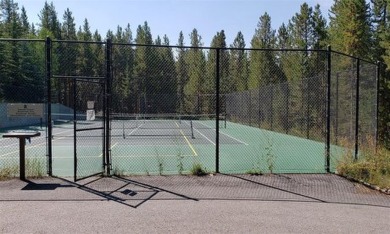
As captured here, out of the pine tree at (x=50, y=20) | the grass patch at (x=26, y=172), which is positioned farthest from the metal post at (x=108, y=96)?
the pine tree at (x=50, y=20)

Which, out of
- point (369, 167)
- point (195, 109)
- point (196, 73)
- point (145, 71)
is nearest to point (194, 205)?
point (369, 167)

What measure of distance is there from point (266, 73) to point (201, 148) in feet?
63.2

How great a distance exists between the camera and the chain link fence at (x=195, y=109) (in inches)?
429

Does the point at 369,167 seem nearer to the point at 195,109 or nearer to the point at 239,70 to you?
the point at 195,109

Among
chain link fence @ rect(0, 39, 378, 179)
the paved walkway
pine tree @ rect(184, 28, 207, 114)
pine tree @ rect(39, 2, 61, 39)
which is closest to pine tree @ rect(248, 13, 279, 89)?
chain link fence @ rect(0, 39, 378, 179)

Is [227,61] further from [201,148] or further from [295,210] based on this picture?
[295,210]

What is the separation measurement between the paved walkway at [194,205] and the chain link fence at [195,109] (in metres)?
1.07

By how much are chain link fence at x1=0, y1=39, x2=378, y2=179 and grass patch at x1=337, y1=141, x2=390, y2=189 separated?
0.45 meters

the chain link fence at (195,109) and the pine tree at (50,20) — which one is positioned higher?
the pine tree at (50,20)

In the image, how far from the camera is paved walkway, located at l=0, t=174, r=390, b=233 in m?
6.14

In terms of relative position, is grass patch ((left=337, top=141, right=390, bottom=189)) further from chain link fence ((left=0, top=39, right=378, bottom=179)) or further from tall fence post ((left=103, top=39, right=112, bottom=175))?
tall fence post ((left=103, top=39, right=112, bottom=175))

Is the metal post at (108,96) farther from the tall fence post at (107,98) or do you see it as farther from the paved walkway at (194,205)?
the paved walkway at (194,205)

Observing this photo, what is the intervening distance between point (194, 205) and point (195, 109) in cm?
2683

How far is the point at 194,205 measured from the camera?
7.41 meters
